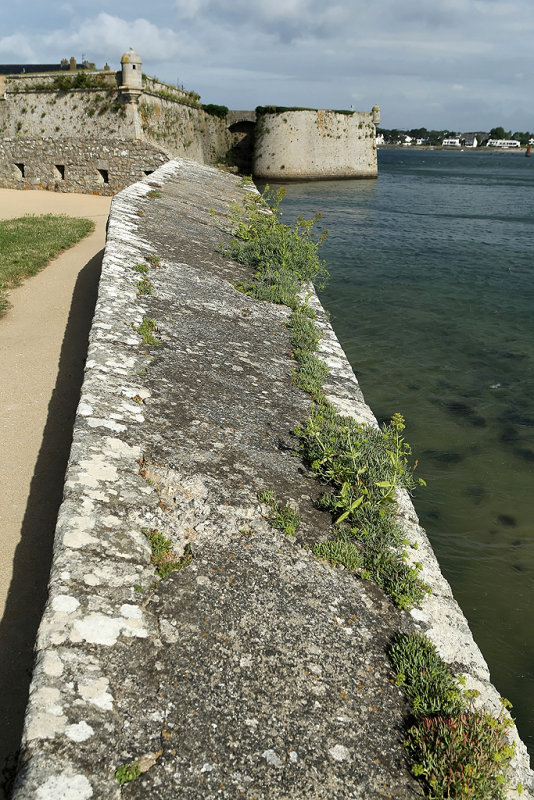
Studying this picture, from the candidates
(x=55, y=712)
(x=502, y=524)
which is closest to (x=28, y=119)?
(x=502, y=524)

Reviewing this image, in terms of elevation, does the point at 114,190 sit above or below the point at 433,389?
above

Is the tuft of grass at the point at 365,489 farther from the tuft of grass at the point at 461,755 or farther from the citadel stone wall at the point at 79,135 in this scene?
the citadel stone wall at the point at 79,135

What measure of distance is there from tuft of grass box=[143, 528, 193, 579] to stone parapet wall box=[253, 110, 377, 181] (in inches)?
1759

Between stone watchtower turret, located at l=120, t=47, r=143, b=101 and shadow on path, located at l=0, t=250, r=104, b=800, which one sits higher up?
stone watchtower turret, located at l=120, t=47, r=143, b=101

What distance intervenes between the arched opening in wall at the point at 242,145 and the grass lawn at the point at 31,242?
31.1 m

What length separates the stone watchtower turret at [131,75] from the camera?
22.1 m

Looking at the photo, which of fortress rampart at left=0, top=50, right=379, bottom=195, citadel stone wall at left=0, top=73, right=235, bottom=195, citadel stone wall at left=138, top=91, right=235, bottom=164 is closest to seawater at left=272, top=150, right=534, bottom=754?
citadel stone wall at left=0, top=73, right=235, bottom=195

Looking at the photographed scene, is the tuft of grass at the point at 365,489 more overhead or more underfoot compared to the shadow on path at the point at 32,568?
more overhead

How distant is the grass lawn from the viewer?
10.3 m

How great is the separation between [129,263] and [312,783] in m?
5.41

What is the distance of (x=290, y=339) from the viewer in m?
5.77

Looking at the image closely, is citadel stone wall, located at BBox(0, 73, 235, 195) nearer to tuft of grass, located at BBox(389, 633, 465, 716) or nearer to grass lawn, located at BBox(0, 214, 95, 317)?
grass lawn, located at BBox(0, 214, 95, 317)

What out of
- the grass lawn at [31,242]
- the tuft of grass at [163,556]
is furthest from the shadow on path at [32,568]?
the grass lawn at [31,242]

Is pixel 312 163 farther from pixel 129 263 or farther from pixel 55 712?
pixel 55 712
